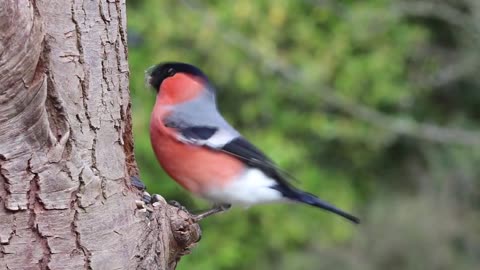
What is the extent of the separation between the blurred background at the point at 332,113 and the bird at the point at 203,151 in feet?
4.95

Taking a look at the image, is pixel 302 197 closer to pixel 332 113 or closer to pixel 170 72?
pixel 170 72

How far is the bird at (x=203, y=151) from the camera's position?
8.36 feet

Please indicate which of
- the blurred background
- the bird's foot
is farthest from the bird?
the blurred background

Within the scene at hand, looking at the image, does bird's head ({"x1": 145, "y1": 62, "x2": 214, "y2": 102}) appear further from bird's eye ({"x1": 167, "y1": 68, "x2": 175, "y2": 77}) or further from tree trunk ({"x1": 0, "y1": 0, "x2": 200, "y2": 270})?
tree trunk ({"x1": 0, "y1": 0, "x2": 200, "y2": 270})

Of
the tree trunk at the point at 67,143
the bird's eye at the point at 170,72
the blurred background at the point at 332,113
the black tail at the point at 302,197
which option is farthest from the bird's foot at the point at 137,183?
the blurred background at the point at 332,113

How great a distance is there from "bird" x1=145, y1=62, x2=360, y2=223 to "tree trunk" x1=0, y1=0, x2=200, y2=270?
72 centimetres

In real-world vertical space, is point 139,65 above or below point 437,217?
above

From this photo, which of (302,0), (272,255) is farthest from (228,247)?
(302,0)

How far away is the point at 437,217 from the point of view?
5.73 m

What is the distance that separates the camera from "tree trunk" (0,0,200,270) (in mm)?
1484

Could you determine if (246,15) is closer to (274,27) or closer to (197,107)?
(274,27)

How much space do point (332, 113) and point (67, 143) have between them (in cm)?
394

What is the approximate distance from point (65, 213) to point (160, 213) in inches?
11.9

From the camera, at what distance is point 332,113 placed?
546cm
